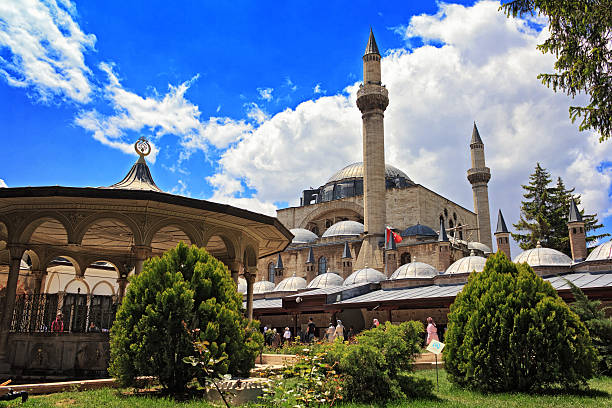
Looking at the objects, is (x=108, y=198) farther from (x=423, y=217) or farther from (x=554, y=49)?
(x=423, y=217)

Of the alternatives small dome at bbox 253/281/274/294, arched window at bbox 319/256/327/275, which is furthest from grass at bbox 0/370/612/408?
arched window at bbox 319/256/327/275

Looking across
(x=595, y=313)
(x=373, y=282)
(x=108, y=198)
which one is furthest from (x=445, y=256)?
(x=108, y=198)

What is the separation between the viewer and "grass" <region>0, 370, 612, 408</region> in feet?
19.7

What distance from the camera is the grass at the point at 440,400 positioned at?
19.7 ft

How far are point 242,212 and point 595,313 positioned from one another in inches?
337

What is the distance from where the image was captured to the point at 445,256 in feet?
101

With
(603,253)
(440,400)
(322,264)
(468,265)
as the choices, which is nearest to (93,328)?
(440,400)

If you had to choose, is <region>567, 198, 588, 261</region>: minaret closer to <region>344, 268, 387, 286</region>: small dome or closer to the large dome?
<region>344, 268, 387, 286</region>: small dome

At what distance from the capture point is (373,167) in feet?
117

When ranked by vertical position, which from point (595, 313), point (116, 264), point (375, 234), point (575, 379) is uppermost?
point (375, 234)

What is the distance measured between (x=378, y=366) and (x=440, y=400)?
3.61 feet

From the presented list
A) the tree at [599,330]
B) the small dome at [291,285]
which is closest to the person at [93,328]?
the tree at [599,330]

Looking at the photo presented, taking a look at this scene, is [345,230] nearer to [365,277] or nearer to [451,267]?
[365,277]

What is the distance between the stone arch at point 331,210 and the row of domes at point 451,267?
Answer: 38.6 feet
